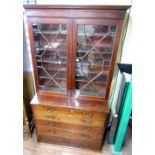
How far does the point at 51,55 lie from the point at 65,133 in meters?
0.97

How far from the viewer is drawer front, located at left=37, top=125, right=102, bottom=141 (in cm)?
167

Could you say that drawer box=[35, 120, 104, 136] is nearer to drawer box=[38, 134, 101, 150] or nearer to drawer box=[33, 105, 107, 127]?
drawer box=[33, 105, 107, 127]

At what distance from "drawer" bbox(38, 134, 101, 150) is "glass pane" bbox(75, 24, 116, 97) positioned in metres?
0.64

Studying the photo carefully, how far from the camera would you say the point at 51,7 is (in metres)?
1.21

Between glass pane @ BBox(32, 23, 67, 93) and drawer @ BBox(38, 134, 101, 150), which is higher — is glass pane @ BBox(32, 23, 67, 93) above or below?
above

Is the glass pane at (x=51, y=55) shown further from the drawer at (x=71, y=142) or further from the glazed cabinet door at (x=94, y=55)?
the drawer at (x=71, y=142)

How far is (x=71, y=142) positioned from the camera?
1.77 metres

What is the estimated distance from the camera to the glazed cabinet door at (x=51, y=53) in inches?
51.8

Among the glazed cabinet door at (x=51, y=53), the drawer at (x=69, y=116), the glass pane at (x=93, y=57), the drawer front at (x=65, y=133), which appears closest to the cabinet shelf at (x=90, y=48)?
the glass pane at (x=93, y=57)

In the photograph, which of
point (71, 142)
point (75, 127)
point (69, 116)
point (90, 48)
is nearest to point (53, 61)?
point (90, 48)

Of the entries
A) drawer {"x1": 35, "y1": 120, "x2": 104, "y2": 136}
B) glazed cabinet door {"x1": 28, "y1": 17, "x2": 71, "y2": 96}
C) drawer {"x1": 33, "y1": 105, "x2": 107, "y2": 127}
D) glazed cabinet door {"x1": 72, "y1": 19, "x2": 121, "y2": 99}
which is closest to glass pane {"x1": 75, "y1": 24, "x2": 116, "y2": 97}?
Answer: glazed cabinet door {"x1": 72, "y1": 19, "x2": 121, "y2": 99}
